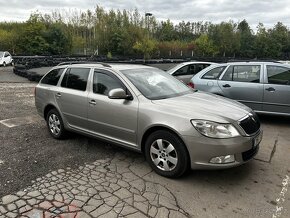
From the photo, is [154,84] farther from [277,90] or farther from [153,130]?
[277,90]

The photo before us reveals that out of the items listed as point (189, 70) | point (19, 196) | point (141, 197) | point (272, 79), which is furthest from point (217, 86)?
point (19, 196)

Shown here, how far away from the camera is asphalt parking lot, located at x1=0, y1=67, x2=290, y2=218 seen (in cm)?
351

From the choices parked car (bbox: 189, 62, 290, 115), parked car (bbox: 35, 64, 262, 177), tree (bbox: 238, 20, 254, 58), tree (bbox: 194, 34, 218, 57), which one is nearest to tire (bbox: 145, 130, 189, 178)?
parked car (bbox: 35, 64, 262, 177)

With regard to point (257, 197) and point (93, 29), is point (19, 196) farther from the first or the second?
point (93, 29)

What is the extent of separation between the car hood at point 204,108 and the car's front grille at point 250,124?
0.26ft

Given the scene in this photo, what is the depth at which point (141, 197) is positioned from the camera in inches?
149

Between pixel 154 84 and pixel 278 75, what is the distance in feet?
12.1

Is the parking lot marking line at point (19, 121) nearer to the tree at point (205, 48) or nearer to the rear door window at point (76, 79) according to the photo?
the rear door window at point (76, 79)

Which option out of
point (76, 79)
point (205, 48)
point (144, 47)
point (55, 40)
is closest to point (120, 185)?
point (76, 79)

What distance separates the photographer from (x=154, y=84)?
4988 mm

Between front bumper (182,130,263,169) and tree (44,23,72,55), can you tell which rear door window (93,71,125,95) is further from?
tree (44,23,72,55)

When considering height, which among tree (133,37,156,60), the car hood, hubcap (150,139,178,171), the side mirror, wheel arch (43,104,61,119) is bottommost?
hubcap (150,139,178,171)

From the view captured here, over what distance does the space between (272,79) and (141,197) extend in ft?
16.0

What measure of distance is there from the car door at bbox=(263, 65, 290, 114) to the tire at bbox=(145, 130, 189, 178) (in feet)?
12.8
